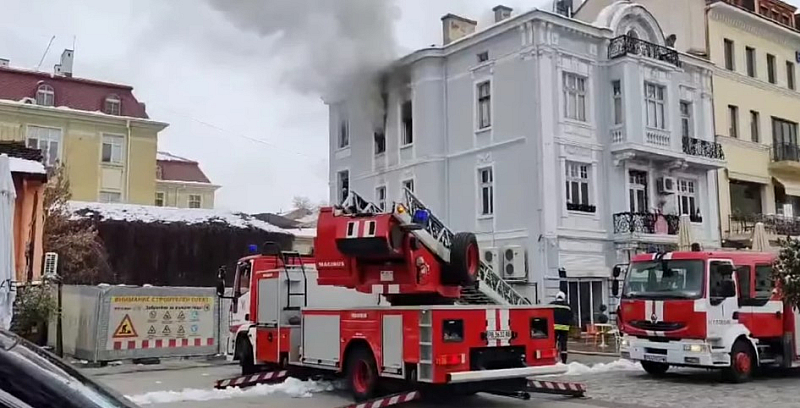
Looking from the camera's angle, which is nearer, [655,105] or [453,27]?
[655,105]

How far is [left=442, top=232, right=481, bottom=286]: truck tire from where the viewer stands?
12500 mm

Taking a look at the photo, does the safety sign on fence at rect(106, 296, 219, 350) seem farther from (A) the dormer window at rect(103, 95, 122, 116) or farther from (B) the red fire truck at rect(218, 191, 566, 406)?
(A) the dormer window at rect(103, 95, 122, 116)

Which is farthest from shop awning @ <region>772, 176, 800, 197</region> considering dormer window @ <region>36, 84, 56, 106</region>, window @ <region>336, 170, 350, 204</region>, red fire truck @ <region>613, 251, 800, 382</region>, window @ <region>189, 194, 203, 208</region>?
window @ <region>189, 194, 203, 208</region>

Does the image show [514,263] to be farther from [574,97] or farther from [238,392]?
[238,392]

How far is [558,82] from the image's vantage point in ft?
90.8

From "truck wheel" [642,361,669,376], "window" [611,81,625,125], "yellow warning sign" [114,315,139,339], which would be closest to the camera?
"truck wheel" [642,361,669,376]

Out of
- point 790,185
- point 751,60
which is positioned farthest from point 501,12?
→ point 790,185

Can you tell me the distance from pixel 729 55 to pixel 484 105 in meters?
12.2

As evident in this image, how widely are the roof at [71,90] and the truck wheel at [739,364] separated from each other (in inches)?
1431

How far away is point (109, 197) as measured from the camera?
139 ft

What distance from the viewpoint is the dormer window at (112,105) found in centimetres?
4331

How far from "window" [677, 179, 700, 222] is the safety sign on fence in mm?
19058

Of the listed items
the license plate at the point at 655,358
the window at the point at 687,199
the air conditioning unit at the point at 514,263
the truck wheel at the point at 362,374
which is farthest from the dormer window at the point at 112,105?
the license plate at the point at 655,358

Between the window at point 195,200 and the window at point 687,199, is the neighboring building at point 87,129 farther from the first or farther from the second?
the window at point 687,199
